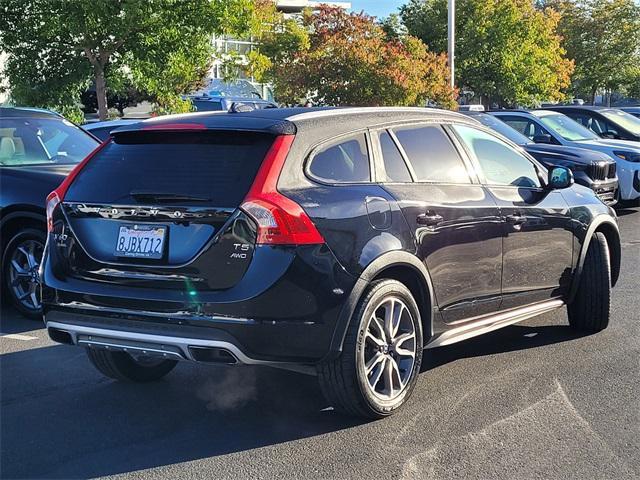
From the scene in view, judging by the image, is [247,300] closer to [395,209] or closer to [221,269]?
[221,269]

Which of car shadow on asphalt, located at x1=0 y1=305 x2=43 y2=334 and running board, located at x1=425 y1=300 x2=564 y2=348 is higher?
running board, located at x1=425 y1=300 x2=564 y2=348

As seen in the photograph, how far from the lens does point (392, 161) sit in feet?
15.7

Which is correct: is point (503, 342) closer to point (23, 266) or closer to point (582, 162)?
point (23, 266)

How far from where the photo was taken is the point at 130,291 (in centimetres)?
414

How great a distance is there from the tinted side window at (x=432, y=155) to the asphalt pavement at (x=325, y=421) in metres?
1.32

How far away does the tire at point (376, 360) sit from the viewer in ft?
13.8

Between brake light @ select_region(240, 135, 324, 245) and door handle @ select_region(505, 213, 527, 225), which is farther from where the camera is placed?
door handle @ select_region(505, 213, 527, 225)

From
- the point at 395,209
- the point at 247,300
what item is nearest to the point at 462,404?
the point at 395,209

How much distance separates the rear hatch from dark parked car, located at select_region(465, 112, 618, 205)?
7731 mm

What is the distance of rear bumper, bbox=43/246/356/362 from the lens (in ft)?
12.8

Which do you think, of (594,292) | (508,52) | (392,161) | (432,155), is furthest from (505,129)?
(508,52)

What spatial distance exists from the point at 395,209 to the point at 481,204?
91cm

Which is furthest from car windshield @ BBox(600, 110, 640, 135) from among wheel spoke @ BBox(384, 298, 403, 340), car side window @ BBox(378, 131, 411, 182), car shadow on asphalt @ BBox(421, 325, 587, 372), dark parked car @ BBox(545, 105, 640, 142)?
wheel spoke @ BBox(384, 298, 403, 340)

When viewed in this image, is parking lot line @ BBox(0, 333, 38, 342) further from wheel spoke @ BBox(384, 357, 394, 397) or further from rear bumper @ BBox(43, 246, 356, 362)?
wheel spoke @ BBox(384, 357, 394, 397)
